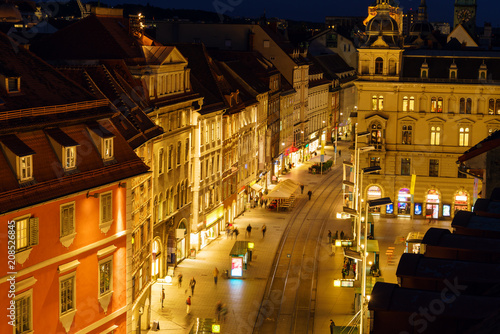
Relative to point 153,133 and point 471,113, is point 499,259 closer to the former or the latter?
point 153,133

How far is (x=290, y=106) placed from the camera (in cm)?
12262

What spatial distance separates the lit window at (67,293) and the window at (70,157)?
441 centimetres

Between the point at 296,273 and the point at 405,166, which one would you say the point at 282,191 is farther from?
the point at 296,273

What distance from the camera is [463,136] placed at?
8931 centimetres

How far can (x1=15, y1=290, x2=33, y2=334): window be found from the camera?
34062 mm

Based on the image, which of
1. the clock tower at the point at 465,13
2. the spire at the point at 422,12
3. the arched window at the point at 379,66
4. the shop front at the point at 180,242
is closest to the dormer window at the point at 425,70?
the arched window at the point at 379,66

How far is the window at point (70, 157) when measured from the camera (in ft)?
119

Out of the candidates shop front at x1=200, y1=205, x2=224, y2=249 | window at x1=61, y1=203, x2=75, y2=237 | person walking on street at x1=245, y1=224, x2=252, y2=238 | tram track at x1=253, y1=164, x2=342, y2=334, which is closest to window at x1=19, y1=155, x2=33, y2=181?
window at x1=61, y1=203, x2=75, y2=237

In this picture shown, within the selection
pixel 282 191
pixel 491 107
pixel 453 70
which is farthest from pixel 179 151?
pixel 491 107

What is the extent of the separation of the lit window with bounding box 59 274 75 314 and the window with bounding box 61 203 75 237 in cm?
178

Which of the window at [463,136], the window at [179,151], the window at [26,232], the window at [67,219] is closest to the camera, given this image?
the window at [26,232]

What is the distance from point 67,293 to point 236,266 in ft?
95.2

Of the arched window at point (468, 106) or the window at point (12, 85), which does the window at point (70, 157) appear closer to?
the window at point (12, 85)

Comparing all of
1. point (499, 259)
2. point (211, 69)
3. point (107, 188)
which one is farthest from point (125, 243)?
point (211, 69)
